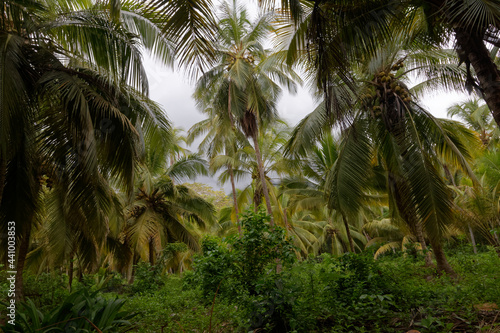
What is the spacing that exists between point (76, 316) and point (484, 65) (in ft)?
19.6

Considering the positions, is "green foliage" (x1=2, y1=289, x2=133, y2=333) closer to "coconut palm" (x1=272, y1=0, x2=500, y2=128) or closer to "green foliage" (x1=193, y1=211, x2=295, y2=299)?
"green foliage" (x1=193, y1=211, x2=295, y2=299)

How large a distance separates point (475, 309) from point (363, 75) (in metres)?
6.63

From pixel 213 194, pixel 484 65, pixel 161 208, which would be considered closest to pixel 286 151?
pixel 484 65

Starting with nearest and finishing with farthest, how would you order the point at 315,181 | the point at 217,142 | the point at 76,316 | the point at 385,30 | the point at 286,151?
the point at 76,316 < the point at 385,30 < the point at 286,151 < the point at 315,181 < the point at 217,142

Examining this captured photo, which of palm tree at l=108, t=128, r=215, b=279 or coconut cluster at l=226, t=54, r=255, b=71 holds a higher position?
coconut cluster at l=226, t=54, r=255, b=71

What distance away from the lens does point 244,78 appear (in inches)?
441

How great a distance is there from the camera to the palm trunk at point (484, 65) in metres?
4.13

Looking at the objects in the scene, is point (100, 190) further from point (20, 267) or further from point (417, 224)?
point (417, 224)

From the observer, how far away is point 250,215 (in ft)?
15.8

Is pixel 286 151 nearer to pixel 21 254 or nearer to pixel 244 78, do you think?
pixel 244 78

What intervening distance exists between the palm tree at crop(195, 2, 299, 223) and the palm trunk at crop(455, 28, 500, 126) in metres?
7.30

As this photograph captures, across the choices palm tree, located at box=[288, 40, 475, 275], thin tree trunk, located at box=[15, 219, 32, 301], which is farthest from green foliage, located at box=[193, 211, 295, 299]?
thin tree trunk, located at box=[15, 219, 32, 301]

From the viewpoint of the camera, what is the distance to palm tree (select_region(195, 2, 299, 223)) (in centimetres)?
1165

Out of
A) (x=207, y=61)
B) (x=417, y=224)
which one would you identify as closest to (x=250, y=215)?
(x=207, y=61)
